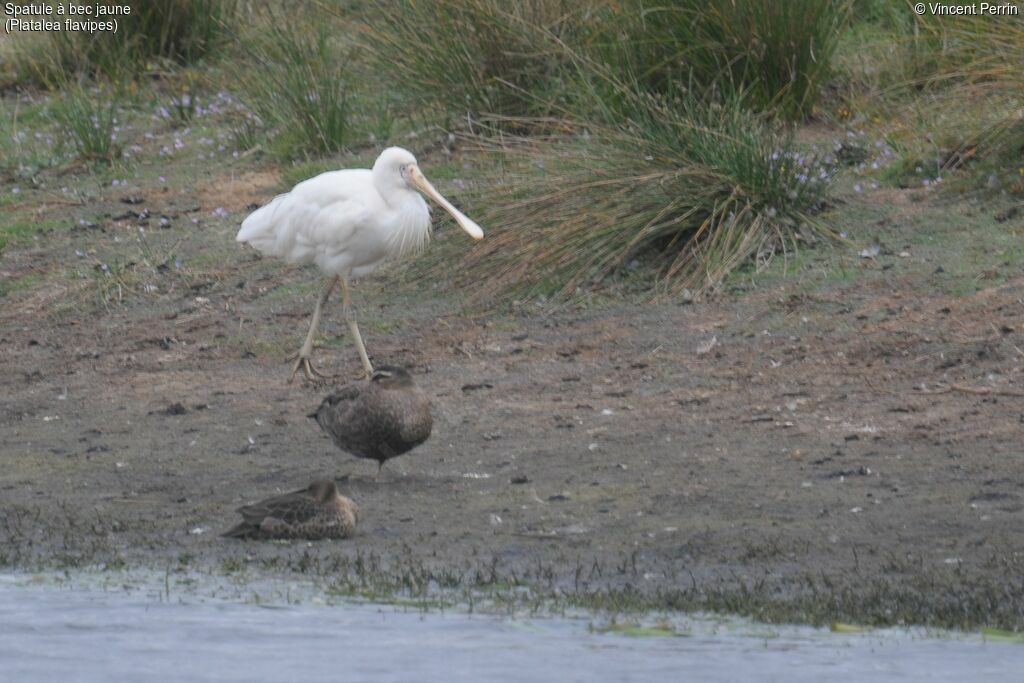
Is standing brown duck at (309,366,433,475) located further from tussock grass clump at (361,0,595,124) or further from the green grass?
the green grass

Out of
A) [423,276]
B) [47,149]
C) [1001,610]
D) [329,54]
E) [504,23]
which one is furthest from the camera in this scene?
[47,149]

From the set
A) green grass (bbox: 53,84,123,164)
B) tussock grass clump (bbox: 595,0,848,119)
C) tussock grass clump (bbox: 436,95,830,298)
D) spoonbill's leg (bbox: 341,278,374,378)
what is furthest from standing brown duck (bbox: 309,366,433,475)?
green grass (bbox: 53,84,123,164)

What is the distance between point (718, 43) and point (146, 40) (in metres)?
6.39

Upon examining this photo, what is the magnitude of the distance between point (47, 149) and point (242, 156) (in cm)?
193

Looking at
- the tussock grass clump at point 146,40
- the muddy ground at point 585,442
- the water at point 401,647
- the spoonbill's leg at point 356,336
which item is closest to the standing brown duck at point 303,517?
the muddy ground at point 585,442

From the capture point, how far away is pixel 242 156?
13648 mm

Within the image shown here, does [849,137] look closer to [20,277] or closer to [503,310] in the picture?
[503,310]

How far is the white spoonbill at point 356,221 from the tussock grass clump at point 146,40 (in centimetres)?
598

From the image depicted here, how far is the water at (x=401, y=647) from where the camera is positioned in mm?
5312

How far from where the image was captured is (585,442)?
26.4ft

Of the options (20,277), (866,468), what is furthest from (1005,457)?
(20,277)

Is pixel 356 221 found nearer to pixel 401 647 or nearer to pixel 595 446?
pixel 595 446

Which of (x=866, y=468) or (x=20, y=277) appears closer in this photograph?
(x=866, y=468)

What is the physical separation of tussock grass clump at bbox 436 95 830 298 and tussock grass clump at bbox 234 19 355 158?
9.56ft
